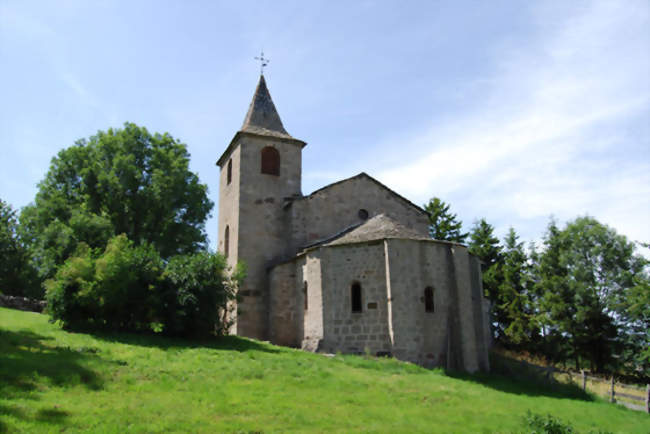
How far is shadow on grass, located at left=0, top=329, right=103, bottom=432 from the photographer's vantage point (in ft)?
25.4

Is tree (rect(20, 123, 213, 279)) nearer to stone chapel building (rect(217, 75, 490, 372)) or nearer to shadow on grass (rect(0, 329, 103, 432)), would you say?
stone chapel building (rect(217, 75, 490, 372))

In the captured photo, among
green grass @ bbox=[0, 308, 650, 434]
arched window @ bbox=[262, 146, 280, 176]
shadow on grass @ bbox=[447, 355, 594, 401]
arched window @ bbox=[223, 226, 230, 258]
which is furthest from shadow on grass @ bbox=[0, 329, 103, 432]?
arched window @ bbox=[262, 146, 280, 176]

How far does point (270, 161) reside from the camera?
86.2 ft

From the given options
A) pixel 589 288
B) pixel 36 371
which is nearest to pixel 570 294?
pixel 589 288

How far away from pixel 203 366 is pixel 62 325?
6899 mm

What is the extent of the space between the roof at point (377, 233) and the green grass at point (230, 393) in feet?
16.7

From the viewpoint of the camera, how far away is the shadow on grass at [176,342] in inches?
572

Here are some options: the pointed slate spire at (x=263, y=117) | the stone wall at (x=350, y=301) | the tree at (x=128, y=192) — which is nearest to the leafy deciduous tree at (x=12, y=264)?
the tree at (x=128, y=192)

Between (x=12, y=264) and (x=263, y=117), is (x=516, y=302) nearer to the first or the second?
(x=263, y=117)

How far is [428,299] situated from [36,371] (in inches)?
542

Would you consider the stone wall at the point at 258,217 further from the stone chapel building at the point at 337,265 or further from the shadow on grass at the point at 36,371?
the shadow on grass at the point at 36,371

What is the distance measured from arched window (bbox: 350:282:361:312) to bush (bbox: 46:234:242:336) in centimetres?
525

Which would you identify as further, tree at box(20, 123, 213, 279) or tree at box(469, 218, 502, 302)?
tree at box(469, 218, 502, 302)

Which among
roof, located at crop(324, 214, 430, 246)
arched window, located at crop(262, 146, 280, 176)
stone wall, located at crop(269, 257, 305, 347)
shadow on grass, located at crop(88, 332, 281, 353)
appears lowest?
shadow on grass, located at crop(88, 332, 281, 353)
